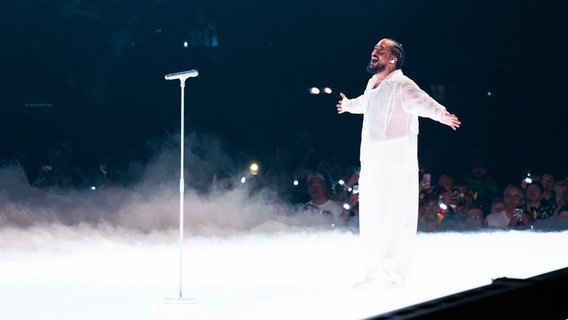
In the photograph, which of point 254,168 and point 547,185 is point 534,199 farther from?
point 254,168

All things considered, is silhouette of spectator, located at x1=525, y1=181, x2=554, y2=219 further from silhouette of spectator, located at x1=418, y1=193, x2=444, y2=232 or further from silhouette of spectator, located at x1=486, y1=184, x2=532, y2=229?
silhouette of spectator, located at x1=418, y1=193, x2=444, y2=232

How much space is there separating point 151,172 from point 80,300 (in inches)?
275

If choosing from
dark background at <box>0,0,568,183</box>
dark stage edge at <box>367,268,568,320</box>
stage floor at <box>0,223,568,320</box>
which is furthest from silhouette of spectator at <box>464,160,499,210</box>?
dark stage edge at <box>367,268,568,320</box>

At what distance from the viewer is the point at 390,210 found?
7.36m

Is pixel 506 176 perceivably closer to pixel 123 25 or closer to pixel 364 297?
pixel 123 25

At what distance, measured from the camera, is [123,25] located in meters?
13.8

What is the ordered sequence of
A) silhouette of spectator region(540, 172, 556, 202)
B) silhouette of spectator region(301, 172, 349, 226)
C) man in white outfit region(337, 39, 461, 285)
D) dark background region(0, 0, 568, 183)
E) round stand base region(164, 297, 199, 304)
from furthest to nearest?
dark background region(0, 0, 568, 183), silhouette of spectator region(540, 172, 556, 202), silhouette of spectator region(301, 172, 349, 226), man in white outfit region(337, 39, 461, 285), round stand base region(164, 297, 199, 304)

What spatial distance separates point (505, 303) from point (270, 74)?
9754 mm

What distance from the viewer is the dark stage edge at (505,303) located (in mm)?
4102

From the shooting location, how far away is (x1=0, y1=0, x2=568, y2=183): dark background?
1333 centimetres

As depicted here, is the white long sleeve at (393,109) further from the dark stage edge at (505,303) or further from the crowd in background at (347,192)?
the crowd in background at (347,192)

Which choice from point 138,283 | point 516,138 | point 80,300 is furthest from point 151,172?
point 80,300

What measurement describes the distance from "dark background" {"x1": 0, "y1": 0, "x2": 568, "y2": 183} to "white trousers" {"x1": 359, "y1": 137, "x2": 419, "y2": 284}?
6.47 m

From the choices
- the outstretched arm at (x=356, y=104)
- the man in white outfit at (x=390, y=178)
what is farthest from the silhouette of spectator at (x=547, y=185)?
the man in white outfit at (x=390, y=178)
